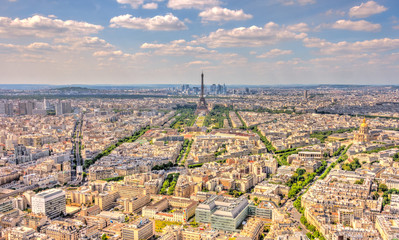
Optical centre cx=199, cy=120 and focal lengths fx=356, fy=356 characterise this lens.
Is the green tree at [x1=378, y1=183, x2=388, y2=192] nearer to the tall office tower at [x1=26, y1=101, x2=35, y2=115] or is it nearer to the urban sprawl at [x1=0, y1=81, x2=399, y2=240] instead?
the urban sprawl at [x1=0, y1=81, x2=399, y2=240]

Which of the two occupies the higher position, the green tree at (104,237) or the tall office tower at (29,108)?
the tall office tower at (29,108)

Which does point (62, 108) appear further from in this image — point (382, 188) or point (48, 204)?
point (382, 188)

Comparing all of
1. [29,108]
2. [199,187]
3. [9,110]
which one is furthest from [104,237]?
[29,108]

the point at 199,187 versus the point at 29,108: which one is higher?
the point at 29,108

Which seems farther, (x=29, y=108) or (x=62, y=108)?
(x=62, y=108)

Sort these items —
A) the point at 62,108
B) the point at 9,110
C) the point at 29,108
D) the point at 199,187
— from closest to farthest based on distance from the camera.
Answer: the point at 199,187
the point at 9,110
the point at 29,108
the point at 62,108

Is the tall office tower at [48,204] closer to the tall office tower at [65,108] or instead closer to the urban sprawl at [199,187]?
the urban sprawl at [199,187]

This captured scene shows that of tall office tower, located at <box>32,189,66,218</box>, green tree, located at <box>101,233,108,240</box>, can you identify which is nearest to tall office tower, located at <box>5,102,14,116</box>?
tall office tower, located at <box>32,189,66,218</box>

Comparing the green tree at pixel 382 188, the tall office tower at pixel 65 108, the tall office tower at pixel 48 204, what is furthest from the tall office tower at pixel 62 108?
the green tree at pixel 382 188

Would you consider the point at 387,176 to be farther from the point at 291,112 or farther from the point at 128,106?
the point at 128,106

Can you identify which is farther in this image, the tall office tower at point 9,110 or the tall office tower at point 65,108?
the tall office tower at point 65,108
